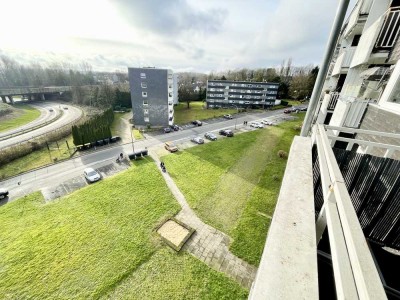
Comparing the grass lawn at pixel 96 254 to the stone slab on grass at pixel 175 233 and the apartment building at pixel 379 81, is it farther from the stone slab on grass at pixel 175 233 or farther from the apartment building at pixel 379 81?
the apartment building at pixel 379 81

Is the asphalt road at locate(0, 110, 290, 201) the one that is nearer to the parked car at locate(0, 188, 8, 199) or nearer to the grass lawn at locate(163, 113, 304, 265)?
the parked car at locate(0, 188, 8, 199)

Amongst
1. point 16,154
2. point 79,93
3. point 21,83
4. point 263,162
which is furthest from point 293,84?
point 21,83

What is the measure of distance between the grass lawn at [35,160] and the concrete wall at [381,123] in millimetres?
28199

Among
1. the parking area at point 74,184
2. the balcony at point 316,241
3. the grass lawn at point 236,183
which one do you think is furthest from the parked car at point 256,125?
the balcony at point 316,241

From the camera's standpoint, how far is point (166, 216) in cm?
1375

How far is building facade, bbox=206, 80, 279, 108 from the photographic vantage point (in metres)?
54.2

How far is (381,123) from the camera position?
545cm

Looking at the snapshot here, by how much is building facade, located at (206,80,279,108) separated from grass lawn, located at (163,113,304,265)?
29.4 meters

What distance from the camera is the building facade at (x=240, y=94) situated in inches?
2135

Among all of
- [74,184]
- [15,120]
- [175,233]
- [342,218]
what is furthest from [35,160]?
[342,218]

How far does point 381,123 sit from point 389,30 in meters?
4.55

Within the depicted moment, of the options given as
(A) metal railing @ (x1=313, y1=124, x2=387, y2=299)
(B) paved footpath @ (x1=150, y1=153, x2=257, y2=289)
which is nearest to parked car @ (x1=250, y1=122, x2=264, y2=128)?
(B) paved footpath @ (x1=150, y1=153, x2=257, y2=289)

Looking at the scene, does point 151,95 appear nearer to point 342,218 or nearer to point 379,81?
point 379,81

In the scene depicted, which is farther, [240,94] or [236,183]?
[240,94]
